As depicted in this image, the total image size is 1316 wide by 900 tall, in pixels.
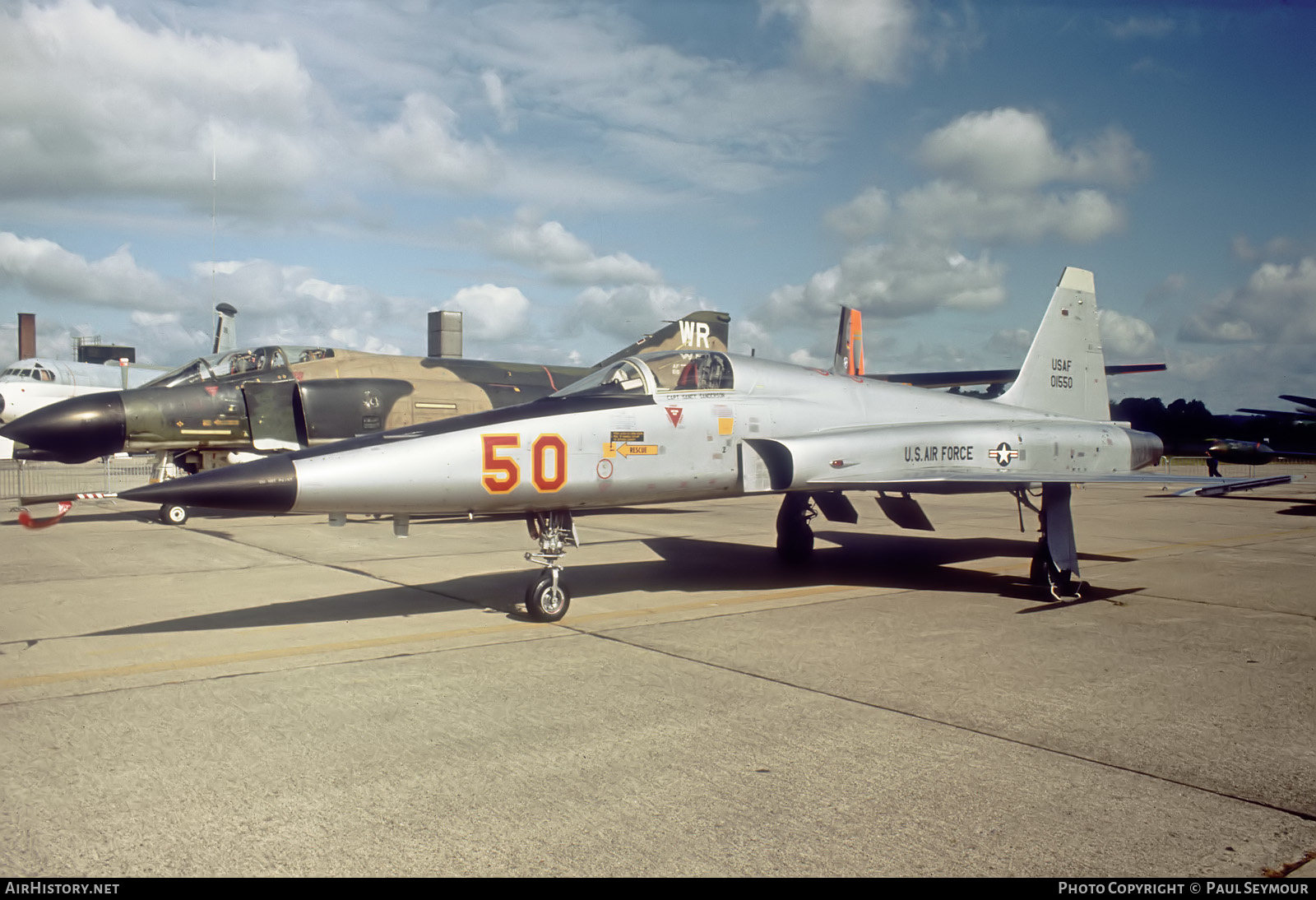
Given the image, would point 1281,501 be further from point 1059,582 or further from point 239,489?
point 239,489

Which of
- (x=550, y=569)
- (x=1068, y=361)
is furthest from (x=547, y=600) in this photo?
(x=1068, y=361)

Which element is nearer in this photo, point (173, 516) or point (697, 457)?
point (697, 457)

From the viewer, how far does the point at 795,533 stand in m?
10.6

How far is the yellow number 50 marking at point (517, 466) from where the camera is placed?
682cm

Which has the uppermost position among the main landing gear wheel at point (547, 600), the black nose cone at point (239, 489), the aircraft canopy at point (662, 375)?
the aircraft canopy at point (662, 375)

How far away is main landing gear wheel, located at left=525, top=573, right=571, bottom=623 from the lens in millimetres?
7188

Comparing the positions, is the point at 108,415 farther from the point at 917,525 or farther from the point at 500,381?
the point at 917,525

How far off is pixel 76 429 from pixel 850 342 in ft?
65.8

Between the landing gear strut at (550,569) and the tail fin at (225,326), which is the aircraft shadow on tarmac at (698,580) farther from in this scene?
the tail fin at (225,326)

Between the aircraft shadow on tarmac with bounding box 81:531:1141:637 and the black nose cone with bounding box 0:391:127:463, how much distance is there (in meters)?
7.21

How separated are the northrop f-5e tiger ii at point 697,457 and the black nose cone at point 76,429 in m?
8.75

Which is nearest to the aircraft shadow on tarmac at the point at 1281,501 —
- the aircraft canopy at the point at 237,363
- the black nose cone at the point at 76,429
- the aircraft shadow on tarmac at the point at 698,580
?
the aircraft shadow on tarmac at the point at 698,580
